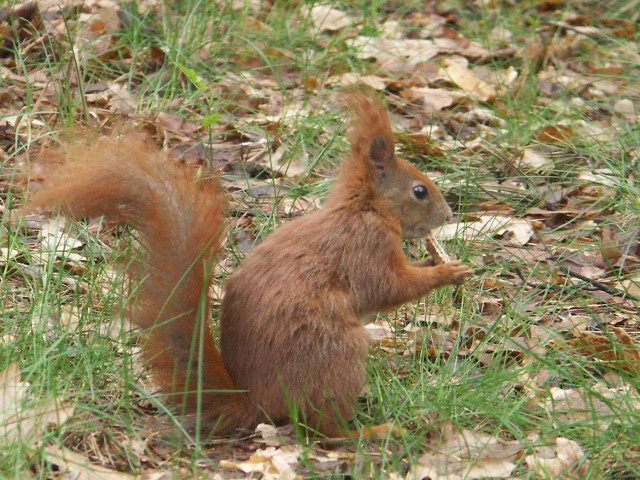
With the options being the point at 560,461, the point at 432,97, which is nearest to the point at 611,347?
the point at 560,461

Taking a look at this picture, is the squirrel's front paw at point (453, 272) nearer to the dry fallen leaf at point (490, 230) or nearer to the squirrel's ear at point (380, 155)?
the squirrel's ear at point (380, 155)

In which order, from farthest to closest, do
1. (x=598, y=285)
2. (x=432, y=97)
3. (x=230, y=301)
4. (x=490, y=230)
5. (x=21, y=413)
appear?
(x=432, y=97) < (x=490, y=230) < (x=598, y=285) < (x=230, y=301) < (x=21, y=413)

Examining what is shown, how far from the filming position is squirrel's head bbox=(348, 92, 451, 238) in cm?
292

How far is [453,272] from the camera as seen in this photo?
2.90 metres

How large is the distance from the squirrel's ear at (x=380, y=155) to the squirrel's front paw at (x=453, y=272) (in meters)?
0.32

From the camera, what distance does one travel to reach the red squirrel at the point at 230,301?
247 cm

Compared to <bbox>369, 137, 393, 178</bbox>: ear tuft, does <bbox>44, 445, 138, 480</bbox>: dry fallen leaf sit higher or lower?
lower

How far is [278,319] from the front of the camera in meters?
2.55

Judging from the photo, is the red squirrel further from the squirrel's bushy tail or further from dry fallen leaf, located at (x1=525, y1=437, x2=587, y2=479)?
dry fallen leaf, located at (x1=525, y1=437, x2=587, y2=479)

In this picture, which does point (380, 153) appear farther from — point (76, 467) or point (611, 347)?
point (76, 467)

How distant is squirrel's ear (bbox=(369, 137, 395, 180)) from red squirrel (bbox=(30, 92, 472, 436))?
1.01 feet

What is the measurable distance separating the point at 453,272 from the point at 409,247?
2.57 ft

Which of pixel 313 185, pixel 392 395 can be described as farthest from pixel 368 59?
pixel 392 395

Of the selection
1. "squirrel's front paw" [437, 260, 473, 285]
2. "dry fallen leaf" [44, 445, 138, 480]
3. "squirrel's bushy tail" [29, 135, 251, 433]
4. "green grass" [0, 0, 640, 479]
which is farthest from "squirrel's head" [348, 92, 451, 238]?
"dry fallen leaf" [44, 445, 138, 480]
